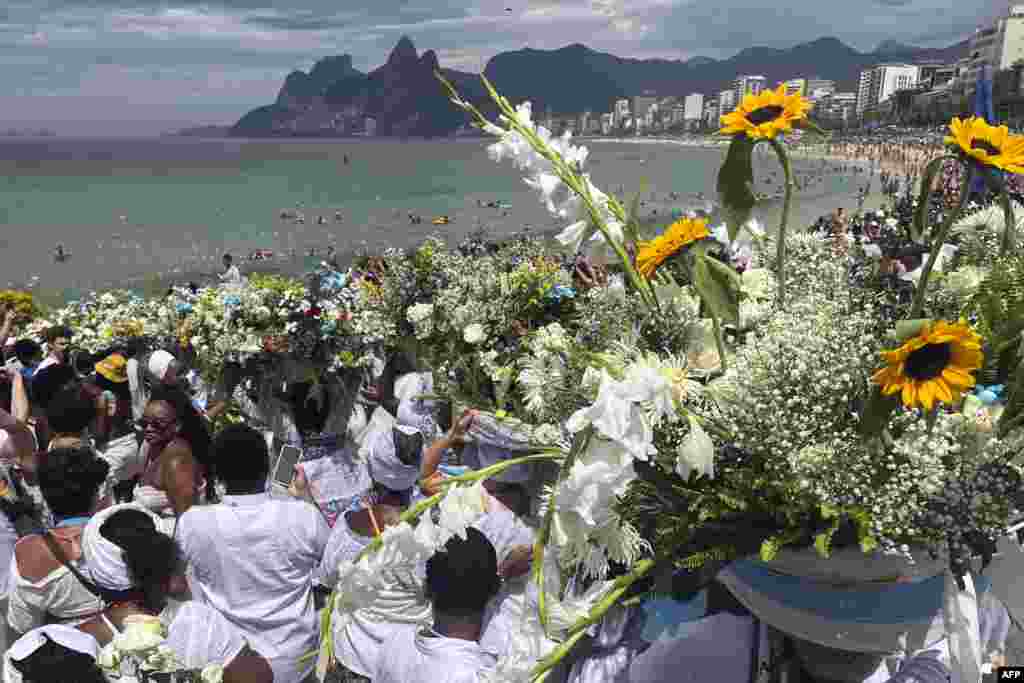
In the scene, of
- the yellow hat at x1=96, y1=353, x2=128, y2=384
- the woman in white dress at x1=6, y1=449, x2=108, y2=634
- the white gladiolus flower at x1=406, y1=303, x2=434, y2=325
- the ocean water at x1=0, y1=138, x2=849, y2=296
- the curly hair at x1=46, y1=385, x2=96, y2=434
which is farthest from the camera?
the ocean water at x1=0, y1=138, x2=849, y2=296

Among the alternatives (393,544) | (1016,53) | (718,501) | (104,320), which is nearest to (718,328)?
(718,501)

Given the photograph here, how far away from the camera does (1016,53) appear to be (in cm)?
13300

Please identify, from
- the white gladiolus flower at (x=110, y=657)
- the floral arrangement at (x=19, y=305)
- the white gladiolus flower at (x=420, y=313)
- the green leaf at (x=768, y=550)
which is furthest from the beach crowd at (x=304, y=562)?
the floral arrangement at (x=19, y=305)

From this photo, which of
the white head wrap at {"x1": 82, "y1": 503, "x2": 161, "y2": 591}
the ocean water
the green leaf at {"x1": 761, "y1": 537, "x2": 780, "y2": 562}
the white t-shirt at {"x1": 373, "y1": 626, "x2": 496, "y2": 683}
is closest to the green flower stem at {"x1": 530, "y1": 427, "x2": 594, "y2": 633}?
the green leaf at {"x1": 761, "y1": 537, "x2": 780, "y2": 562}

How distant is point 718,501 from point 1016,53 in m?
160

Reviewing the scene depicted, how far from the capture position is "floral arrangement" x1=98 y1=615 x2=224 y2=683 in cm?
190

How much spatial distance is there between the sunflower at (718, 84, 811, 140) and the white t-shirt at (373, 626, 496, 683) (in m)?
1.76

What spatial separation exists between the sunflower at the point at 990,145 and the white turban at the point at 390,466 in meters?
3.02

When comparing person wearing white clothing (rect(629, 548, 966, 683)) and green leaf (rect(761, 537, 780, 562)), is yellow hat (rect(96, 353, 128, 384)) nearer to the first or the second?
person wearing white clothing (rect(629, 548, 966, 683))

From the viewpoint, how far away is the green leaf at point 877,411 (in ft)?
4.17

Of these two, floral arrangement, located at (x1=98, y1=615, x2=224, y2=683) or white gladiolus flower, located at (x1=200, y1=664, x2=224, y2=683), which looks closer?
floral arrangement, located at (x1=98, y1=615, x2=224, y2=683)

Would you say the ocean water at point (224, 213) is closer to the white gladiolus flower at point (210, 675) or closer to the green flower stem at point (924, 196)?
the green flower stem at point (924, 196)

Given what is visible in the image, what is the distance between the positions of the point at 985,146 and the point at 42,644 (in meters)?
2.63

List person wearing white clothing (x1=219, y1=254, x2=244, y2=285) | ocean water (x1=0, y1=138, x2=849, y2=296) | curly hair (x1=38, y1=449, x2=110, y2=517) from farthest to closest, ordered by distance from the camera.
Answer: ocean water (x1=0, y1=138, x2=849, y2=296) → person wearing white clothing (x1=219, y1=254, x2=244, y2=285) → curly hair (x1=38, y1=449, x2=110, y2=517)
